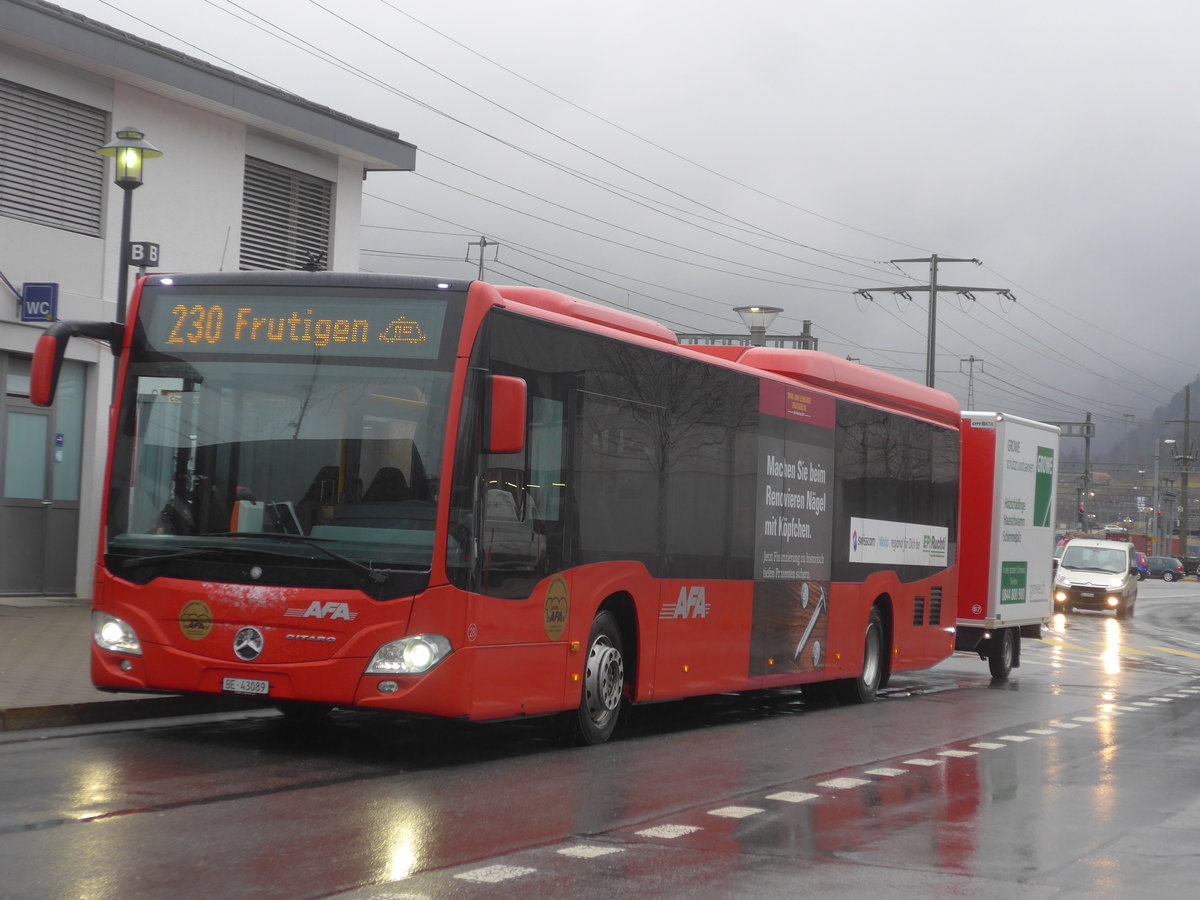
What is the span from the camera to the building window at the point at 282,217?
2348 centimetres

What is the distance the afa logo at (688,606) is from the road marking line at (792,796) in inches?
111

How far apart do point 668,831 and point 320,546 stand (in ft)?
9.67

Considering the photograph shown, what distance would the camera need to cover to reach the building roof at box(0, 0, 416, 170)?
63.7 ft

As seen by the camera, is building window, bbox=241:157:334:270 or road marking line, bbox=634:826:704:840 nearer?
road marking line, bbox=634:826:704:840

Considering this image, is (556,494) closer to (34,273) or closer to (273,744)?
(273,744)

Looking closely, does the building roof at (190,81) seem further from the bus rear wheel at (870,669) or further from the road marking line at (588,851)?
the road marking line at (588,851)

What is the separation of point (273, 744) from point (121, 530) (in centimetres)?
175

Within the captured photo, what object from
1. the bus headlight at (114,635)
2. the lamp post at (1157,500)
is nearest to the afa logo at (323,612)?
the bus headlight at (114,635)

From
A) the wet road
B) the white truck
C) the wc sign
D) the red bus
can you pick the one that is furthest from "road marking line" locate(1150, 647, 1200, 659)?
the red bus

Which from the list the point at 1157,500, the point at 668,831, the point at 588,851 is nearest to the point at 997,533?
the point at 668,831

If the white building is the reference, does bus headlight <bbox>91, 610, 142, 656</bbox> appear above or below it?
below

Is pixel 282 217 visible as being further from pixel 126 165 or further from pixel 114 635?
pixel 114 635

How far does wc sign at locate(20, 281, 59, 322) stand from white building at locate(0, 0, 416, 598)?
5cm

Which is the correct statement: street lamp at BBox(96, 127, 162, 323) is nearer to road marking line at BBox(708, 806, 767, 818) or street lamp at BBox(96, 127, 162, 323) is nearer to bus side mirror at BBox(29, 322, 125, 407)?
bus side mirror at BBox(29, 322, 125, 407)
